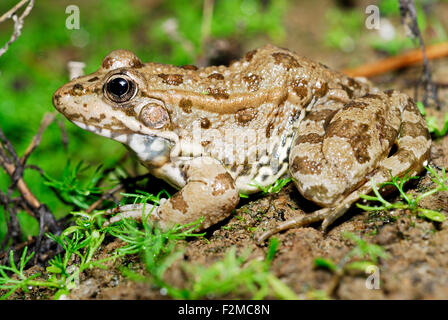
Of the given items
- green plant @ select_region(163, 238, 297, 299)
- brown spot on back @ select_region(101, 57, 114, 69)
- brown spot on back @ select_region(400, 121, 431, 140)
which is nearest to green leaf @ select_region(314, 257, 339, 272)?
green plant @ select_region(163, 238, 297, 299)

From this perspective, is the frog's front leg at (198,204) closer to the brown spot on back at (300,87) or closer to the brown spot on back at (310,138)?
the brown spot on back at (310,138)

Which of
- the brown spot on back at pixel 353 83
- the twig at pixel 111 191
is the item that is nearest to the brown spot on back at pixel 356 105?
the brown spot on back at pixel 353 83

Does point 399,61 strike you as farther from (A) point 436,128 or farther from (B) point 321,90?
(B) point 321,90

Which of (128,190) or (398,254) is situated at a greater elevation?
(128,190)

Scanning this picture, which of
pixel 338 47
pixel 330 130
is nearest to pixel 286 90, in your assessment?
pixel 330 130

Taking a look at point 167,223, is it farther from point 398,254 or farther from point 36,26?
point 36,26

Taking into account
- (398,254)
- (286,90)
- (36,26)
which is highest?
(36,26)

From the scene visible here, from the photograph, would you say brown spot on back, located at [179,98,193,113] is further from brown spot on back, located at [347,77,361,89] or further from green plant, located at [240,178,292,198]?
brown spot on back, located at [347,77,361,89]

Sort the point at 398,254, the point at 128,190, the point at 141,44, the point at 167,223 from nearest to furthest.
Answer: the point at 398,254
the point at 167,223
the point at 128,190
the point at 141,44
